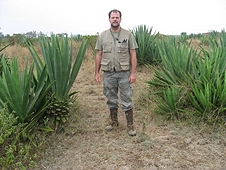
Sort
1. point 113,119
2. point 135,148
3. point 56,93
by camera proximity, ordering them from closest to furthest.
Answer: point 135,148 < point 56,93 < point 113,119

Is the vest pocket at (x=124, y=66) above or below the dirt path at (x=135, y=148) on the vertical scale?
above

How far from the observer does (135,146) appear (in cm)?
315

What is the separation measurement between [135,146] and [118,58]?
1124 mm

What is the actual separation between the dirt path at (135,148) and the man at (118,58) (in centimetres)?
31

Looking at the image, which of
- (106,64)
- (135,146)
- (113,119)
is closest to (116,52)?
(106,64)

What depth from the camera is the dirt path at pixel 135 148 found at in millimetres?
2801

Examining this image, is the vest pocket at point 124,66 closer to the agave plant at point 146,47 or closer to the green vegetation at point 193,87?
the green vegetation at point 193,87

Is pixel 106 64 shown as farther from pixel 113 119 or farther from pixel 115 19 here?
pixel 113 119

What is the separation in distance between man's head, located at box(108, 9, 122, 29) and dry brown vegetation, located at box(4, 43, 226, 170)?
138cm

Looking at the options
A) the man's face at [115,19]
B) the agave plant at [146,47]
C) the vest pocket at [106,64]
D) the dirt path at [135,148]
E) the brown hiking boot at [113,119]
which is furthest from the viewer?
the agave plant at [146,47]

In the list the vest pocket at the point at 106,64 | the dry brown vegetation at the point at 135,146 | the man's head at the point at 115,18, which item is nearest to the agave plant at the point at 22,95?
the dry brown vegetation at the point at 135,146

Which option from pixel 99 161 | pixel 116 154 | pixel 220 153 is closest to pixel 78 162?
pixel 99 161

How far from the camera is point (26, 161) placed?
2824 mm

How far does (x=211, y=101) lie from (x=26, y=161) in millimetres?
2489
